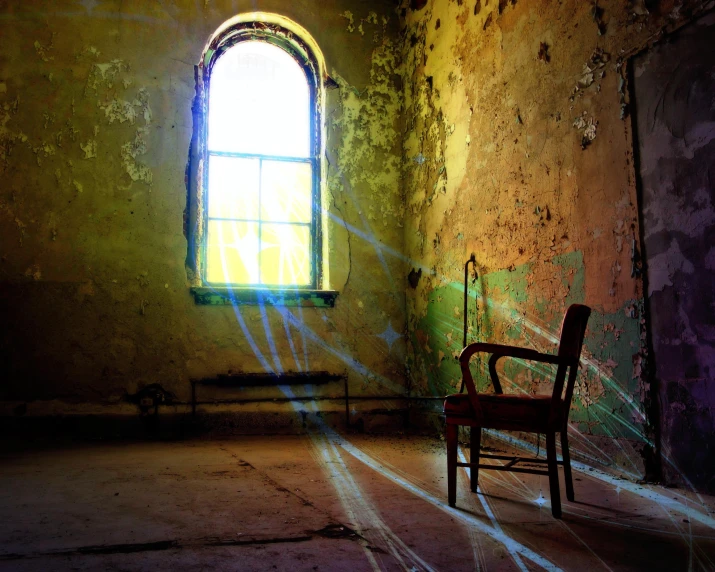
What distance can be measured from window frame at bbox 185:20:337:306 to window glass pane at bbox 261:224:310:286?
0.16 ft

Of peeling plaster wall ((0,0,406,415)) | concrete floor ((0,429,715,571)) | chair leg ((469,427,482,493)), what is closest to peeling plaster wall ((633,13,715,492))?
concrete floor ((0,429,715,571))

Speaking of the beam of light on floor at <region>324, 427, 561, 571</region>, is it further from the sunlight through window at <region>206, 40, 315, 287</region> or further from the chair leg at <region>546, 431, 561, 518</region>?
the sunlight through window at <region>206, 40, 315, 287</region>

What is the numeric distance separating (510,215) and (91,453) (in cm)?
273

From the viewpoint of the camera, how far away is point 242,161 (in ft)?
14.3

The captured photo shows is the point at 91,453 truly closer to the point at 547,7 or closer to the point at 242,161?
the point at 242,161

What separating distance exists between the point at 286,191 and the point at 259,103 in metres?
0.76

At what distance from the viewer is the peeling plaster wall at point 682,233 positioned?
6.66 ft

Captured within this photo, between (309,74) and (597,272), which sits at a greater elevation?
(309,74)

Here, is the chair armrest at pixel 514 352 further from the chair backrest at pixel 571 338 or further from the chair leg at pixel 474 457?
the chair leg at pixel 474 457

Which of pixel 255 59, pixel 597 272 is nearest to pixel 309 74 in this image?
pixel 255 59

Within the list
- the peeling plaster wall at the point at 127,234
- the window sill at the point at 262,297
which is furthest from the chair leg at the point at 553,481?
the window sill at the point at 262,297

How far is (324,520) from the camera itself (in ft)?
5.73

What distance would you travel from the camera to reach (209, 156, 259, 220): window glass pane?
4.27m

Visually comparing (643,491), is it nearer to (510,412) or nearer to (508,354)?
(510,412)
